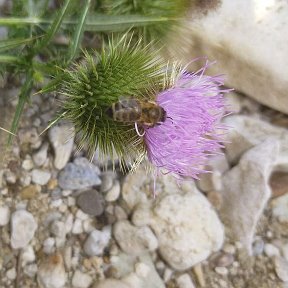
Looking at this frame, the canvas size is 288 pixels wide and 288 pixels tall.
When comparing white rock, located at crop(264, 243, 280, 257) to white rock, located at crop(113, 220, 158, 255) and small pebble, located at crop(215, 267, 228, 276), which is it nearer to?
small pebble, located at crop(215, 267, 228, 276)

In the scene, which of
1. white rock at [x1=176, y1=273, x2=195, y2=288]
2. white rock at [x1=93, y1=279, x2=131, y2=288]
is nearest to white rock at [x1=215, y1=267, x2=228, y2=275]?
white rock at [x1=176, y1=273, x2=195, y2=288]

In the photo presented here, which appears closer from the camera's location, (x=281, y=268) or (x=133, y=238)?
(x=133, y=238)

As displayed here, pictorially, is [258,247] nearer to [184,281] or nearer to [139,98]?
[184,281]

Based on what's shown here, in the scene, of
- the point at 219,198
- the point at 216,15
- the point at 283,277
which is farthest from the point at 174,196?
the point at 216,15

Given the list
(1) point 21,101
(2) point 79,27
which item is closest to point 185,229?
(1) point 21,101

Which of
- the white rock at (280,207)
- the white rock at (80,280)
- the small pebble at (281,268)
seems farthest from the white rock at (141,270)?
the white rock at (280,207)

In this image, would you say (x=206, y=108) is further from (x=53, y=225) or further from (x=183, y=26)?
(x=53, y=225)
